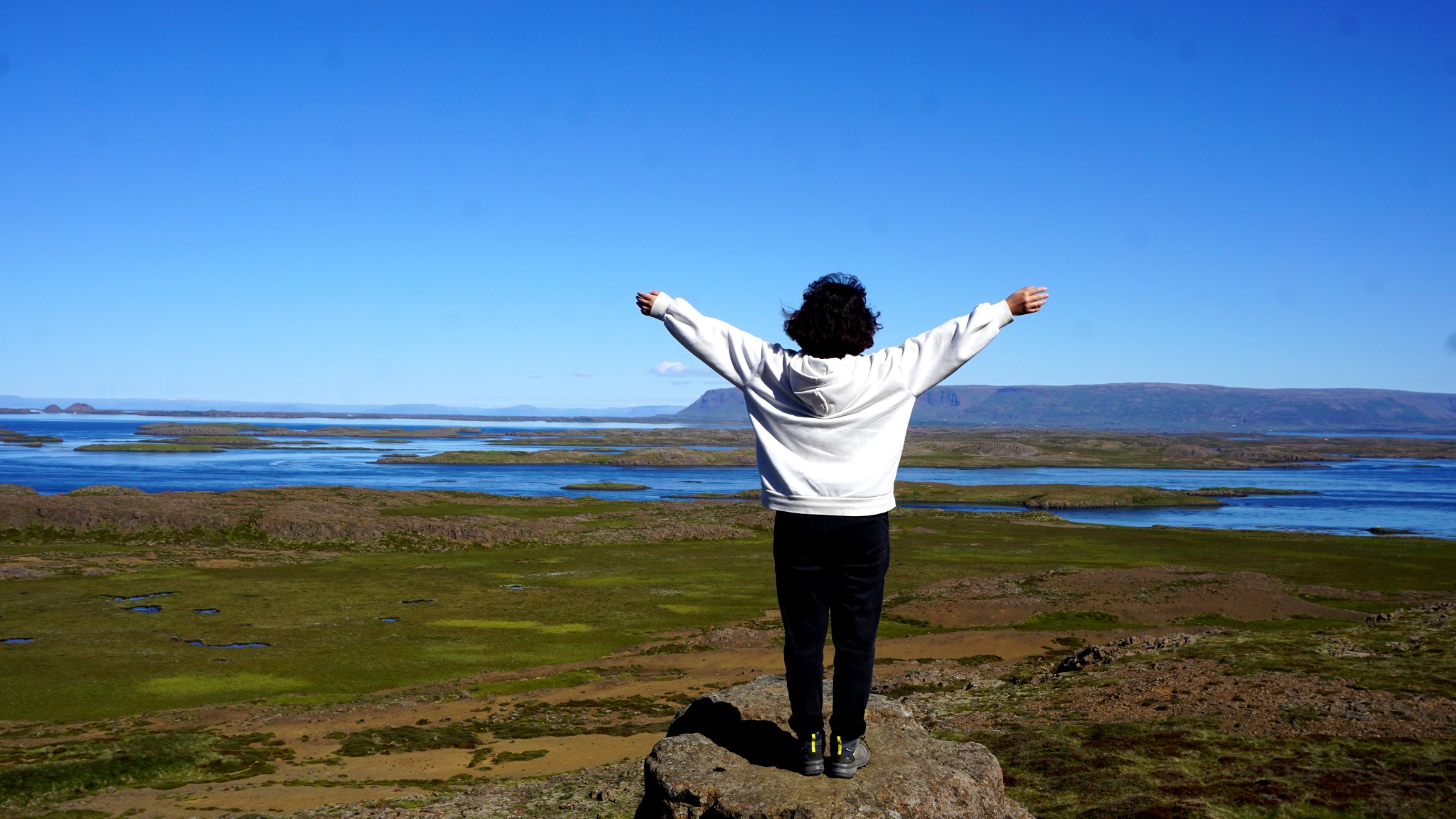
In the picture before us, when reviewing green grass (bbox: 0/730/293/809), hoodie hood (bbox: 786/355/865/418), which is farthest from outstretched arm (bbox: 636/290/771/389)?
green grass (bbox: 0/730/293/809)

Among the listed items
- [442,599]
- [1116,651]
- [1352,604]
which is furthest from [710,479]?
[1116,651]

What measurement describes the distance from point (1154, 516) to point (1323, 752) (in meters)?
78.2

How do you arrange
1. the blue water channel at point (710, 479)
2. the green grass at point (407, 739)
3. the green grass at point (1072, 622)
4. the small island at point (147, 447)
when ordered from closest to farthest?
the green grass at point (407, 739)
the green grass at point (1072, 622)
the blue water channel at point (710, 479)
the small island at point (147, 447)

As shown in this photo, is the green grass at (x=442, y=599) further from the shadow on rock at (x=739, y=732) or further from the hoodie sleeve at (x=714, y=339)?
the hoodie sleeve at (x=714, y=339)

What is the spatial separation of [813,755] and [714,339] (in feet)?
9.08

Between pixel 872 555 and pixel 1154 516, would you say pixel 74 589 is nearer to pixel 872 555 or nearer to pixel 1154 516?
pixel 872 555

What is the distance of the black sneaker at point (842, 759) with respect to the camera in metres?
5.72

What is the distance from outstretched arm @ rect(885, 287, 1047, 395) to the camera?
504 cm

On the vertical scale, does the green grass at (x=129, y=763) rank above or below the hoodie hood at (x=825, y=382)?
below

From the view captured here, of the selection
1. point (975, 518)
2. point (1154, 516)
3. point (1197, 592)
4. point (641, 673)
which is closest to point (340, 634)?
point (641, 673)

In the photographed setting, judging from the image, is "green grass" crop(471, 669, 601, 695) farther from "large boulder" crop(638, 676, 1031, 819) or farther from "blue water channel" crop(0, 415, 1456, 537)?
"blue water channel" crop(0, 415, 1456, 537)

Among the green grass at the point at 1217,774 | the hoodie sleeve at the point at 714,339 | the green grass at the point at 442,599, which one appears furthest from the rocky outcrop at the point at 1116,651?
the hoodie sleeve at the point at 714,339

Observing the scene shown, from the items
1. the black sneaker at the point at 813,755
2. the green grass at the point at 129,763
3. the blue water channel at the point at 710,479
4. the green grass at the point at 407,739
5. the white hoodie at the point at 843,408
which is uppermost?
the white hoodie at the point at 843,408

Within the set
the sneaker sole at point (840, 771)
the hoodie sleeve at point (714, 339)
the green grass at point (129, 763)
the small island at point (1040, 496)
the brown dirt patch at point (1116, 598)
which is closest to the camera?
the hoodie sleeve at point (714, 339)
